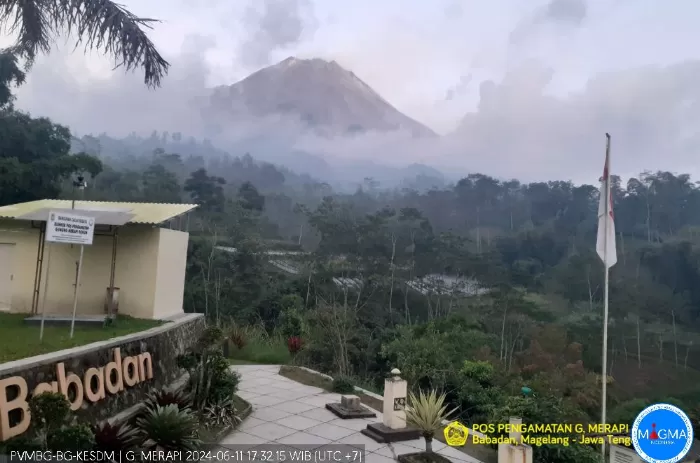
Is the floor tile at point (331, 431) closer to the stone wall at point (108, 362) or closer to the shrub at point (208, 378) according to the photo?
the shrub at point (208, 378)

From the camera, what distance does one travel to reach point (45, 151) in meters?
21.0

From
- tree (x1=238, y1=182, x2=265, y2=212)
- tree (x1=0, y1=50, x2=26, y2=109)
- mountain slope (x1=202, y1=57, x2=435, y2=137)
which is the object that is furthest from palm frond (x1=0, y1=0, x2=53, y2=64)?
mountain slope (x1=202, y1=57, x2=435, y2=137)

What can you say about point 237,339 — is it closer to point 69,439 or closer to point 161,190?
point 69,439

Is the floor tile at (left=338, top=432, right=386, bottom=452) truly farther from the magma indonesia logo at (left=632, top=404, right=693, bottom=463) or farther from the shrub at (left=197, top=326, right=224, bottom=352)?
the magma indonesia logo at (left=632, top=404, right=693, bottom=463)

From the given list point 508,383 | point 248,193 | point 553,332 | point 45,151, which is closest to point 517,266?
point 553,332

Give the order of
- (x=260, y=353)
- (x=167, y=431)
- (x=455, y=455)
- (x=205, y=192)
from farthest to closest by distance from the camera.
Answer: (x=205, y=192) < (x=260, y=353) < (x=455, y=455) < (x=167, y=431)

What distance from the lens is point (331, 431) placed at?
23.4 feet

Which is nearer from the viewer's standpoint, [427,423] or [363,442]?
[427,423]

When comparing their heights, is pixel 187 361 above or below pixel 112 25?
below

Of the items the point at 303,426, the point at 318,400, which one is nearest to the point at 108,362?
the point at 303,426

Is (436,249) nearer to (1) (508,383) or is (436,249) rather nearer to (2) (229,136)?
(1) (508,383)

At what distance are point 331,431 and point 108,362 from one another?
3173 millimetres

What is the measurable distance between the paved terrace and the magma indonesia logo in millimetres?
2521

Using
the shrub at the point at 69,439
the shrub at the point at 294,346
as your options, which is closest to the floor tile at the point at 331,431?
the shrub at the point at 69,439
